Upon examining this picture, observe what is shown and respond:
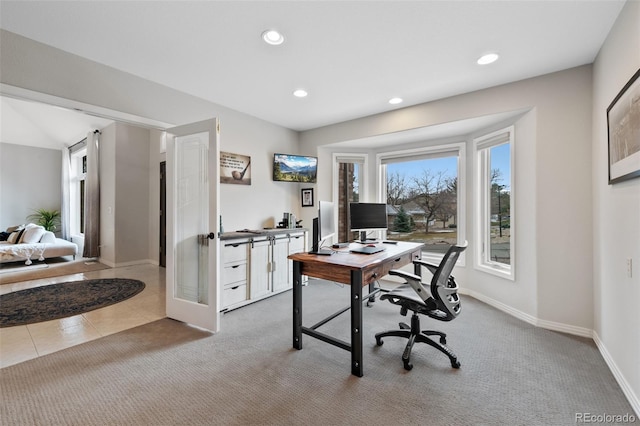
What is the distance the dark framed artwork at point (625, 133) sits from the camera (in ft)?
5.34

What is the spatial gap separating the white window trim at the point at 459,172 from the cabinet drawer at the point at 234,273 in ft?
8.38

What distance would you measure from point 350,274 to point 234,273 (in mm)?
1785

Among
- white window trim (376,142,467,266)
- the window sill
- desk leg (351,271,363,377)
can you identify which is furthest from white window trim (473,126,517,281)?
desk leg (351,271,363,377)

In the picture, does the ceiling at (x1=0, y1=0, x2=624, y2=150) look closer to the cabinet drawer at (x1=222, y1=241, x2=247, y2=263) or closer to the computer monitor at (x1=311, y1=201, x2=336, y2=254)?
the computer monitor at (x1=311, y1=201, x2=336, y2=254)

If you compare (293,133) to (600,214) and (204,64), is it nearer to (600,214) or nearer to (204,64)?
(204,64)

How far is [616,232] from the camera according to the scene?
6.61 feet

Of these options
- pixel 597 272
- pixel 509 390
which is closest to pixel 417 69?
pixel 597 272

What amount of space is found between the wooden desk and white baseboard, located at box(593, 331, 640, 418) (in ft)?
5.42

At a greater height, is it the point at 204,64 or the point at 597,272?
the point at 204,64

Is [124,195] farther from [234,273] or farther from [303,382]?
[303,382]

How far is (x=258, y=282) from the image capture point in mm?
3539

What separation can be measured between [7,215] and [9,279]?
4.23 metres

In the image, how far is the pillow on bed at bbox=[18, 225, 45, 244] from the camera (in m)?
5.49

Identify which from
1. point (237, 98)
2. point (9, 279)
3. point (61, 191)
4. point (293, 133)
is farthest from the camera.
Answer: point (61, 191)
